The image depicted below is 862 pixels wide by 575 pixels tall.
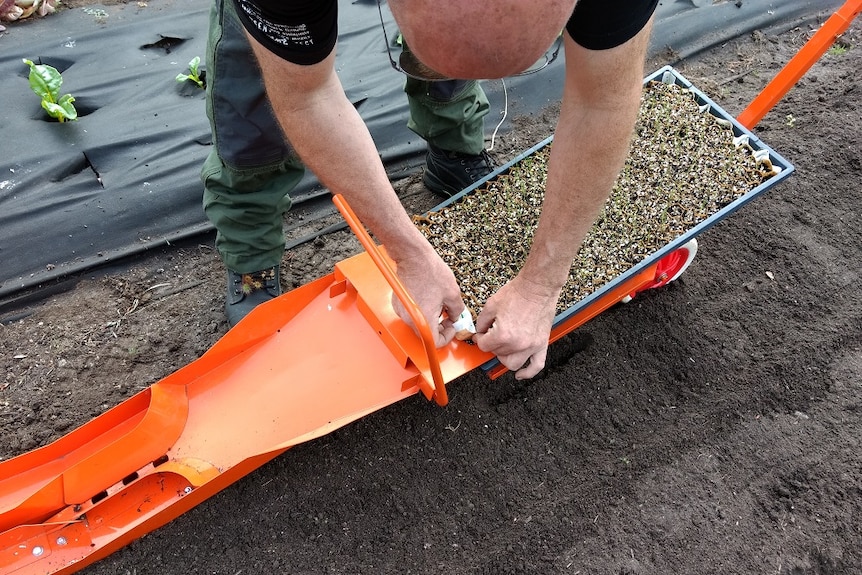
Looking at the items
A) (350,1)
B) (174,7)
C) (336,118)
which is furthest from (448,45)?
(174,7)

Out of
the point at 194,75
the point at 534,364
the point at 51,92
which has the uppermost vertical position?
the point at 51,92

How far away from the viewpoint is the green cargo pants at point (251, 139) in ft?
6.01

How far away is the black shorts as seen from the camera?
123cm

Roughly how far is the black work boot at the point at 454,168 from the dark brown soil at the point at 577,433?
0.47 m

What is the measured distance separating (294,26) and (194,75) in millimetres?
1805

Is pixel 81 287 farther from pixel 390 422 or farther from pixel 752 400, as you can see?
pixel 752 400

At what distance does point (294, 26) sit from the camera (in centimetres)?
127

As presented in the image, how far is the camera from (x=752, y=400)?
2.07m

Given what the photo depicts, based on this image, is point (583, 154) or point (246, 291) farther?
point (246, 291)

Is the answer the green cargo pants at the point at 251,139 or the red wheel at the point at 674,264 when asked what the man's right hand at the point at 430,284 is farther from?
the red wheel at the point at 674,264

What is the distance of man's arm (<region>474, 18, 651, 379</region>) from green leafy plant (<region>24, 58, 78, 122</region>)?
6.69ft

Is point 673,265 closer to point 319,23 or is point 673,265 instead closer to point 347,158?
point 347,158

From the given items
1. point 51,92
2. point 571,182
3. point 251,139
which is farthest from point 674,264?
point 51,92

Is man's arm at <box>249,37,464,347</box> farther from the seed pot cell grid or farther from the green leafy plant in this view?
the green leafy plant
